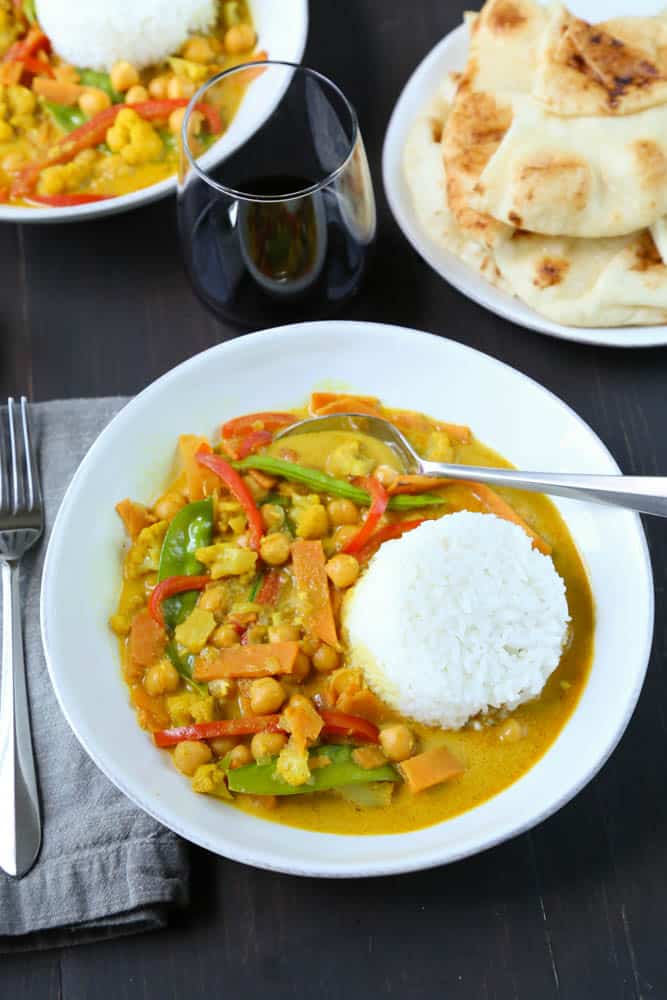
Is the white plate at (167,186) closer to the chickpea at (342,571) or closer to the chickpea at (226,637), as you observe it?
the chickpea at (342,571)

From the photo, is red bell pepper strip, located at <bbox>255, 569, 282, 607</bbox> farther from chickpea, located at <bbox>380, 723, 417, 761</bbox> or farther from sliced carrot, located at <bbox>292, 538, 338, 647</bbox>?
chickpea, located at <bbox>380, 723, 417, 761</bbox>

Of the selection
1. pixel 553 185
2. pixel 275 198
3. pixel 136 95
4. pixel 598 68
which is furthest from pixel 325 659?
pixel 136 95

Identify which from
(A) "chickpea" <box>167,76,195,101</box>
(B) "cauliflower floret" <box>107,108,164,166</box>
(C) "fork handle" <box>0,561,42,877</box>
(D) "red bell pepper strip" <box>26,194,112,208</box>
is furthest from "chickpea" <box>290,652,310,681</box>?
(A) "chickpea" <box>167,76,195,101</box>

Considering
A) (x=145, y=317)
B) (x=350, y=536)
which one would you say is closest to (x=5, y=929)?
(x=350, y=536)

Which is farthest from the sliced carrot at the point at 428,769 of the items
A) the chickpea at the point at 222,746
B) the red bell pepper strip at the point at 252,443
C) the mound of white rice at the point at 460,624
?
the red bell pepper strip at the point at 252,443

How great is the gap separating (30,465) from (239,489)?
2.14 feet

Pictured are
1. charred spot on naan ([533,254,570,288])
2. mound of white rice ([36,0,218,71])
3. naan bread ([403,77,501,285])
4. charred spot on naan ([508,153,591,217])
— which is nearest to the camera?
charred spot on naan ([508,153,591,217])

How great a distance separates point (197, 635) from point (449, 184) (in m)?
1.55

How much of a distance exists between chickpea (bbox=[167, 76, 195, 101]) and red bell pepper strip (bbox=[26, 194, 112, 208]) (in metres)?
0.44

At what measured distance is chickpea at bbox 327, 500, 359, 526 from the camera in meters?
2.90

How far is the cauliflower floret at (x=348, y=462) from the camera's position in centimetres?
296

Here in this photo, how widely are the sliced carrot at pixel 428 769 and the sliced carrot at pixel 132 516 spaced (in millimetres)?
923

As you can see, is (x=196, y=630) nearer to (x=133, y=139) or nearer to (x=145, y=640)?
(x=145, y=640)

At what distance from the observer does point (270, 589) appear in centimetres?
280
